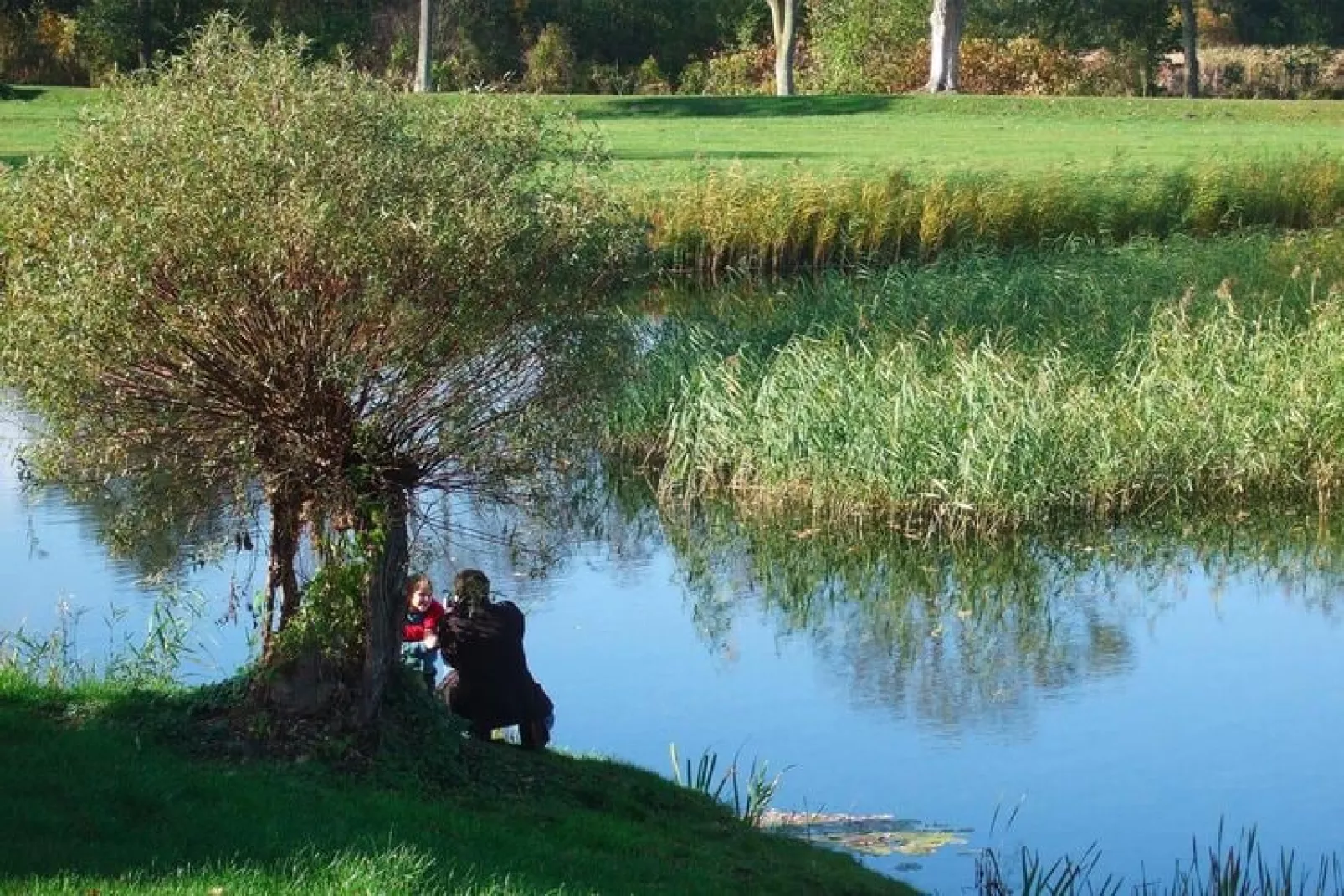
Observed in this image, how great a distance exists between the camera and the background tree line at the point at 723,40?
157ft

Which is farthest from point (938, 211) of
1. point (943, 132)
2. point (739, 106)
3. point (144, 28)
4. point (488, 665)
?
point (144, 28)

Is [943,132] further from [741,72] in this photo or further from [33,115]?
[33,115]

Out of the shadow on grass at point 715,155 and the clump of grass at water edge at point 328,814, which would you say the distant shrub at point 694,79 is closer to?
the shadow on grass at point 715,155

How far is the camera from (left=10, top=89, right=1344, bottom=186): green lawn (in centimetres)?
3173

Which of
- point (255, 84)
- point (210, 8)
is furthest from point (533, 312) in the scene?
point (210, 8)

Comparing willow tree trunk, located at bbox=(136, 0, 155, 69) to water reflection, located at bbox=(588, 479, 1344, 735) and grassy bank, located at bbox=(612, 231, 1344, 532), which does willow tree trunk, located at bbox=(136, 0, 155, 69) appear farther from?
water reflection, located at bbox=(588, 479, 1344, 735)

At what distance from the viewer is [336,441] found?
27.7 feet

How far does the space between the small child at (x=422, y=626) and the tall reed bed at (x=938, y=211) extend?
15.3 meters

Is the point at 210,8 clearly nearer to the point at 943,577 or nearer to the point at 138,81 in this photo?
the point at 943,577

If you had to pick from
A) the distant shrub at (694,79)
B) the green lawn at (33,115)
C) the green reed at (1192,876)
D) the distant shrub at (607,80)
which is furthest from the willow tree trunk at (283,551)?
the distant shrub at (694,79)

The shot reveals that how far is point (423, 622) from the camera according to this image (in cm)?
969

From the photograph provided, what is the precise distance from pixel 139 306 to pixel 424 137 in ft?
4.29

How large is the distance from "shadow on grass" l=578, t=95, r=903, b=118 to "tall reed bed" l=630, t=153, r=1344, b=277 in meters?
14.7

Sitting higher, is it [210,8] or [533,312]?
→ [210,8]
